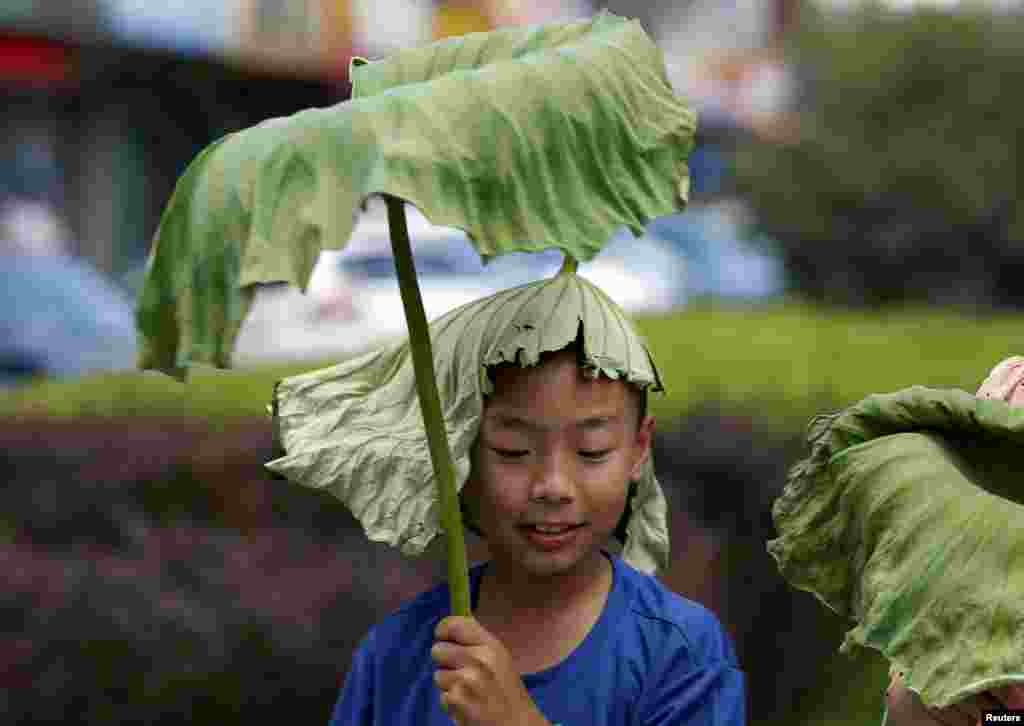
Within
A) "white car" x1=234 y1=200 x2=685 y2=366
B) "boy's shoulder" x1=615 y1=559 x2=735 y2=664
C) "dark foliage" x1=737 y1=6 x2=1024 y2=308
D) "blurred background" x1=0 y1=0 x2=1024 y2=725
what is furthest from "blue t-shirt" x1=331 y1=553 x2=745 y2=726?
"dark foliage" x1=737 y1=6 x2=1024 y2=308

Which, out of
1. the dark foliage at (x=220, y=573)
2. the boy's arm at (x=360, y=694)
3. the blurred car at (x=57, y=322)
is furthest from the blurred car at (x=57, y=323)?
the boy's arm at (x=360, y=694)

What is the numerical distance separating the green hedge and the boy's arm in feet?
11.7

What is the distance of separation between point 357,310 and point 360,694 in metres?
11.4

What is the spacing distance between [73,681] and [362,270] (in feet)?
34.8

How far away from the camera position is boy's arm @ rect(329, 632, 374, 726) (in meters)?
2.82

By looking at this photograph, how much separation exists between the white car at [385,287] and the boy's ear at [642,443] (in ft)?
31.0

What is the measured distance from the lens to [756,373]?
313 inches

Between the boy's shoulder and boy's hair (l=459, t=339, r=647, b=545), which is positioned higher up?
boy's hair (l=459, t=339, r=647, b=545)

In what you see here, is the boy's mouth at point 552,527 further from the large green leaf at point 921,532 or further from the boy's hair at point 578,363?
the large green leaf at point 921,532

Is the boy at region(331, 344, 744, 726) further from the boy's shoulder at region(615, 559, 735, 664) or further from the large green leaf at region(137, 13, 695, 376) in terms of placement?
the large green leaf at region(137, 13, 695, 376)

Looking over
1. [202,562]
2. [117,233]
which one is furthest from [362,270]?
[202,562]

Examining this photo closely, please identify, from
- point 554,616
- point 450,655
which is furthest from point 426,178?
point 554,616

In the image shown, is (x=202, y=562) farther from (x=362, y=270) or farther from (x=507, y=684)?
(x=362, y=270)

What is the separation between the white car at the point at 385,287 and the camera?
13727mm
